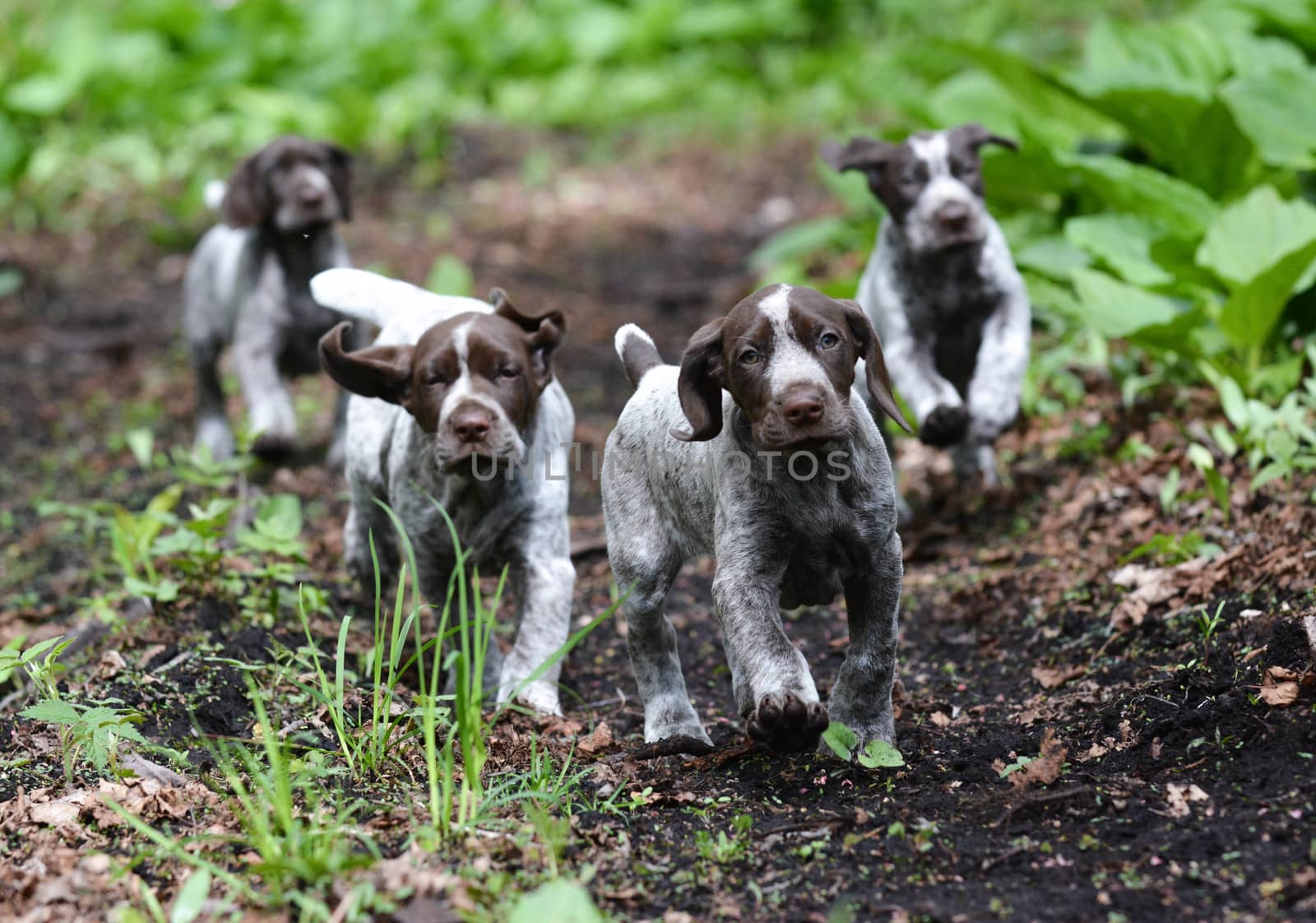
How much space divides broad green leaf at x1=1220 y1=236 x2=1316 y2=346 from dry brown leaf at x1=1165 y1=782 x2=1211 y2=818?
3.38 m

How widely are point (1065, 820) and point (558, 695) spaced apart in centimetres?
219

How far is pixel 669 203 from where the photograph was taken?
14008 mm

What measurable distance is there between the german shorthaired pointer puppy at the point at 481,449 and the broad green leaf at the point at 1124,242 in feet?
→ 9.80

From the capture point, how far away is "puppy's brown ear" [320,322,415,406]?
4992 mm

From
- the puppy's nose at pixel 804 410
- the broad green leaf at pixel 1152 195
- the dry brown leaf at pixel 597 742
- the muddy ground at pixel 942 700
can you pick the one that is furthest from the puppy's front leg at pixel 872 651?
the broad green leaf at pixel 1152 195

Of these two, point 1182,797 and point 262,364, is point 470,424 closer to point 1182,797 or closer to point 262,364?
point 1182,797

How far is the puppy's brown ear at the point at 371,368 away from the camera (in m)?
4.99

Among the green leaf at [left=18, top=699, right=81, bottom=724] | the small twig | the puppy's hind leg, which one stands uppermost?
the green leaf at [left=18, top=699, right=81, bottom=724]

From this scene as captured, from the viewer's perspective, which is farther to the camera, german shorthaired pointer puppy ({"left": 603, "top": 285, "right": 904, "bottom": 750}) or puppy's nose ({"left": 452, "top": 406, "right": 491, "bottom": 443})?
puppy's nose ({"left": 452, "top": 406, "right": 491, "bottom": 443})

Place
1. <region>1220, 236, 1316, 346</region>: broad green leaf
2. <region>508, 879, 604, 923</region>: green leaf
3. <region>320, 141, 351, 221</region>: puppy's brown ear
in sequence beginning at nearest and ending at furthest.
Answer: <region>508, 879, 604, 923</region>: green leaf
<region>1220, 236, 1316, 346</region>: broad green leaf
<region>320, 141, 351, 221</region>: puppy's brown ear

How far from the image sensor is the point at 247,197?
8.00 meters

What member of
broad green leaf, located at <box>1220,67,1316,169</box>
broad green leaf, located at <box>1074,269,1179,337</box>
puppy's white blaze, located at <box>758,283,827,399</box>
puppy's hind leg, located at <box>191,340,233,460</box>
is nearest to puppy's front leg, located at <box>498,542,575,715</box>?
puppy's white blaze, located at <box>758,283,827,399</box>

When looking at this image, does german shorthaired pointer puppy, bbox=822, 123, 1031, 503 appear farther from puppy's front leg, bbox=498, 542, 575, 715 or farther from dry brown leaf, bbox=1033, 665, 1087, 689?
puppy's front leg, bbox=498, 542, 575, 715

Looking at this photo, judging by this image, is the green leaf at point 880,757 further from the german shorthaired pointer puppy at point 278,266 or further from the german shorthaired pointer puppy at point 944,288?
the german shorthaired pointer puppy at point 278,266
